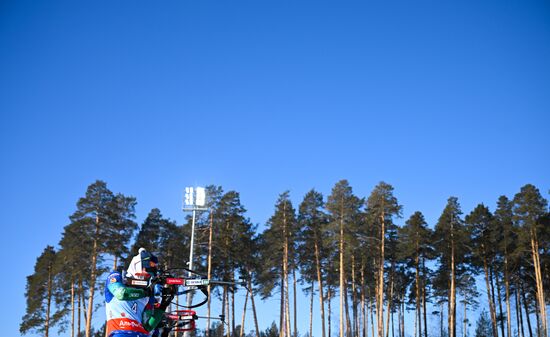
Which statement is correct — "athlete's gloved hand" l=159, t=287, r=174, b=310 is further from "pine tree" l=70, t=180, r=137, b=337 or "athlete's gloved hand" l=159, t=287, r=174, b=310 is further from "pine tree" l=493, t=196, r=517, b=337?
"pine tree" l=493, t=196, r=517, b=337

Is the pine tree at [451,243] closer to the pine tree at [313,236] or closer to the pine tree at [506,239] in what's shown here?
the pine tree at [506,239]

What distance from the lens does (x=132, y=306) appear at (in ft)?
24.7

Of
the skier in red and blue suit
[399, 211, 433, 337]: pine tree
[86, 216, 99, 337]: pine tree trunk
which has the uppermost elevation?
[399, 211, 433, 337]: pine tree

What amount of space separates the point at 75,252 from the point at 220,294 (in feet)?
56.1

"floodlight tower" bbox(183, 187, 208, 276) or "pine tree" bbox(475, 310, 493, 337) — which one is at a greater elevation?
"floodlight tower" bbox(183, 187, 208, 276)

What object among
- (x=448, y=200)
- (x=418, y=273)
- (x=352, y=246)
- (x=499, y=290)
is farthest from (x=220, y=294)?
(x=499, y=290)

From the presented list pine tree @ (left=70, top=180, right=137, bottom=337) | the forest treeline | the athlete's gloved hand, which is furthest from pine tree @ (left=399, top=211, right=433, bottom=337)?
the athlete's gloved hand

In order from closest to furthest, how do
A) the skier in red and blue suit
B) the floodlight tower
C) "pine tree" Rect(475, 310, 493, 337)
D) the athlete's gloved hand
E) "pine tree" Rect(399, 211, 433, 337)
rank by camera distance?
the skier in red and blue suit < the athlete's gloved hand < the floodlight tower < "pine tree" Rect(399, 211, 433, 337) < "pine tree" Rect(475, 310, 493, 337)

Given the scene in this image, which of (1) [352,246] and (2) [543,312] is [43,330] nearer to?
(1) [352,246]

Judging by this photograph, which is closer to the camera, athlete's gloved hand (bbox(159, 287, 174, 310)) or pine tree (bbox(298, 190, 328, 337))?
athlete's gloved hand (bbox(159, 287, 174, 310))

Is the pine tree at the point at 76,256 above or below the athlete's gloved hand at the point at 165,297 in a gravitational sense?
above

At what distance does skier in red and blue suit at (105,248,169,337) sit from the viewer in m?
7.34

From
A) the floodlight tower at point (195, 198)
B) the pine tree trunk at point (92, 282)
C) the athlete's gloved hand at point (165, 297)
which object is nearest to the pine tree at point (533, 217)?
the floodlight tower at point (195, 198)

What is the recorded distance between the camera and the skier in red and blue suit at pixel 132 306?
7.34 meters
